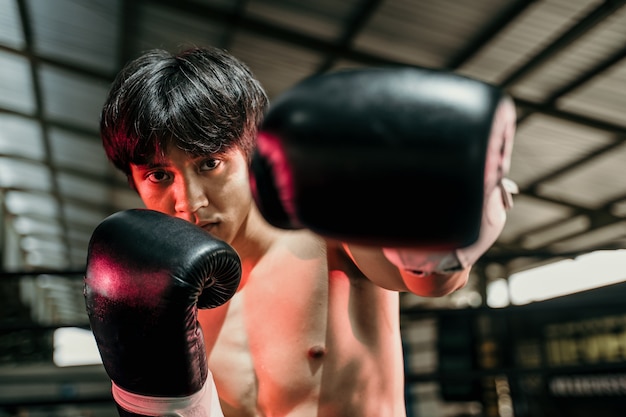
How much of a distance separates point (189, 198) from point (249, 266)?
0.66 feet

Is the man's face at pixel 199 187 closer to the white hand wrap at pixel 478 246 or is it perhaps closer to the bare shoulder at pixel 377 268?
the bare shoulder at pixel 377 268

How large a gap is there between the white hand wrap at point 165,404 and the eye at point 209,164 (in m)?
0.31

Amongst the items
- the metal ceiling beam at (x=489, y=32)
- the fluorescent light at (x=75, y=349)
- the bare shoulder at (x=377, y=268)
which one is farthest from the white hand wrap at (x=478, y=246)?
the fluorescent light at (x=75, y=349)

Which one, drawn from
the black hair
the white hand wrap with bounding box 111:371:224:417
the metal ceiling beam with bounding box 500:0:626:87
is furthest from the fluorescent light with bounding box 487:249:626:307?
the white hand wrap with bounding box 111:371:224:417

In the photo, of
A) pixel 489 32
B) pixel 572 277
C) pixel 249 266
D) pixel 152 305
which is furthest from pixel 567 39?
pixel 152 305

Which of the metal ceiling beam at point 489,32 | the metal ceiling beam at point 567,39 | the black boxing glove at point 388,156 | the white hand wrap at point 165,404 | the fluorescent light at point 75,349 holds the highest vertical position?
the metal ceiling beam at point 489,32

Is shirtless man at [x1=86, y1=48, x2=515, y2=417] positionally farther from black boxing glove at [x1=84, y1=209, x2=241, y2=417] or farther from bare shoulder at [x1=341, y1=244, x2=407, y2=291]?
black boxing glove at [x1=84, y1=209, x2=241, y2=417]

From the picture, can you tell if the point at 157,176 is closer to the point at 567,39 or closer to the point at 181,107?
the point at 181,107

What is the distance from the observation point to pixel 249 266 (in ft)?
3.58

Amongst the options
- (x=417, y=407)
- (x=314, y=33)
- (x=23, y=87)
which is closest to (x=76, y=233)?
(x=23, y=87)

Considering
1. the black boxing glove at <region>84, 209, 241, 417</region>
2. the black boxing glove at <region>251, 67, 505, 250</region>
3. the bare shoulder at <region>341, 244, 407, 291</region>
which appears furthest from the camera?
the bare shoulder at <region>341, 244, 407, 291</region>

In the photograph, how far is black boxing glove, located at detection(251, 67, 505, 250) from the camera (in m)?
0.53

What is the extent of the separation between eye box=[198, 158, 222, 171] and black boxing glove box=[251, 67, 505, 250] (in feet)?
1.33

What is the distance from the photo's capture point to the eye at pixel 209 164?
37.8 inches
